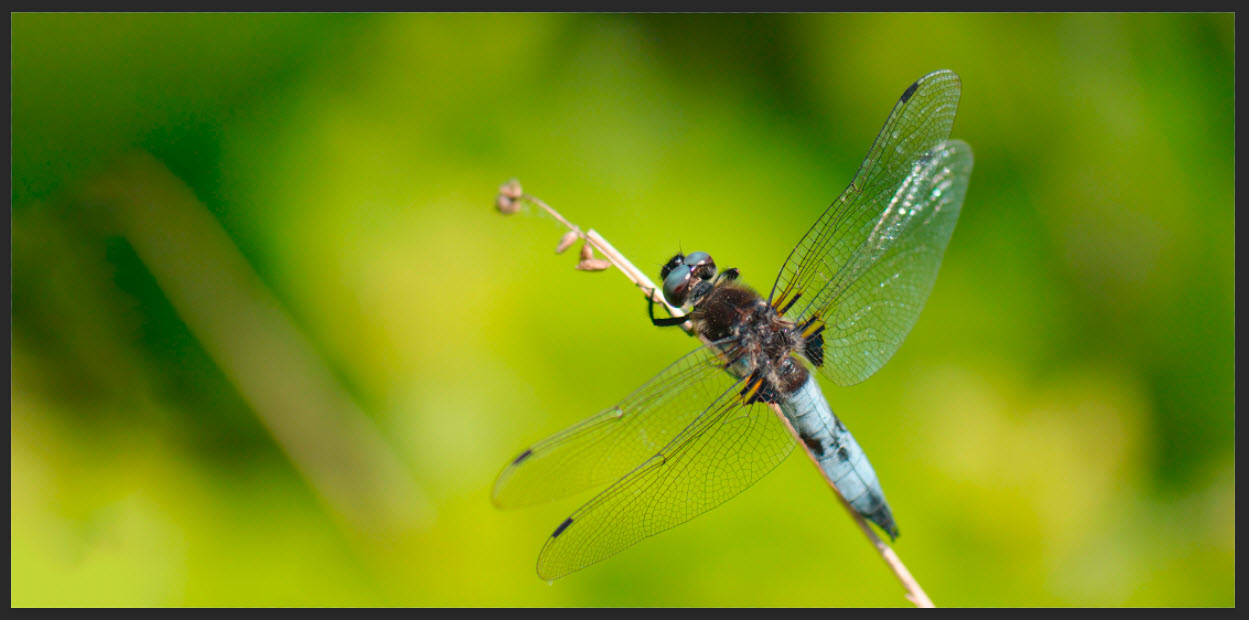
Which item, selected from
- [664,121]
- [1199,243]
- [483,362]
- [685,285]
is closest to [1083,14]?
[1199,243]

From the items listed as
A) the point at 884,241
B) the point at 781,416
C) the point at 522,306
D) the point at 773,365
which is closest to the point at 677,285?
the point at 773,365

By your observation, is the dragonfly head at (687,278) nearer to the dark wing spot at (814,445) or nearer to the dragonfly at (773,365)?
the dragonfly at (773,365)

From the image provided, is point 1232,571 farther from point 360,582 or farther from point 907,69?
point 360,582

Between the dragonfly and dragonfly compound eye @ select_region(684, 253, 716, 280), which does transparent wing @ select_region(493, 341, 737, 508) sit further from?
dragonfly compound eye @ select_region(684, 253, 716, 280)

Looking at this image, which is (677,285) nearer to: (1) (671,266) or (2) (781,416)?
(1) (671,266)

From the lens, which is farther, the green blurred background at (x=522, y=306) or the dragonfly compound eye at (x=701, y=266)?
the green blurred background at (x=522, y=306)

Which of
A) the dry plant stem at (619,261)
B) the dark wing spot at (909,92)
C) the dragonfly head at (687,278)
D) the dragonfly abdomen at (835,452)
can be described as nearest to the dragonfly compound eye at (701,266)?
the dragonfly head at (687,278)

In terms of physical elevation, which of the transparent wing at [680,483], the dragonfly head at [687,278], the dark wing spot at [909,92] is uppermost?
the dark wing spot at [909,92]

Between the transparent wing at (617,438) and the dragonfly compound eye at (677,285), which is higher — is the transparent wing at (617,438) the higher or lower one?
the lower one
